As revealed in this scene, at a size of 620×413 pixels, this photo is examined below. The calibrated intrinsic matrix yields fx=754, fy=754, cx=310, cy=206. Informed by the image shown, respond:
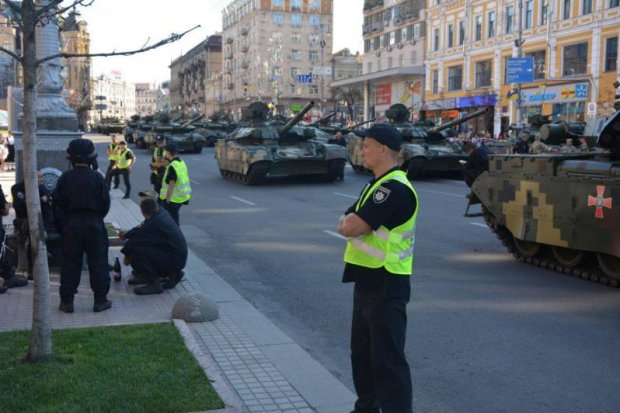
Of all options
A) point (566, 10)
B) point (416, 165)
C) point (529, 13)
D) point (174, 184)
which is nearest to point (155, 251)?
point (174, 184)

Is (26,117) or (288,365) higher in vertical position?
(26,117)

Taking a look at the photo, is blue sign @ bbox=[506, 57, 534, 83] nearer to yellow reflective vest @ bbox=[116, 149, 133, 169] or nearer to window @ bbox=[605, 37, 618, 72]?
window @ bbox=[605, 37, 618, 72]

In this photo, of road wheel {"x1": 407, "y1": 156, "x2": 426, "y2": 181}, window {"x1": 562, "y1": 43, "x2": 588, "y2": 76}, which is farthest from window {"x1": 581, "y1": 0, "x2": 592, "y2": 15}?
road wheel {"x1": 407, "y1": 156, "x2": 426, "y2": 181}

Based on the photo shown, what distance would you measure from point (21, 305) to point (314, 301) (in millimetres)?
3097

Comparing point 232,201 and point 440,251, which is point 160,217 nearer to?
point 440,251

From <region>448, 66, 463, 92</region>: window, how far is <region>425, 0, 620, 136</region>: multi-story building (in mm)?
65

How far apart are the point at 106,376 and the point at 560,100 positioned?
3741cm

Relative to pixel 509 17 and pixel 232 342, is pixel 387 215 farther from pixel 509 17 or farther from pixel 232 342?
pixel 509 17

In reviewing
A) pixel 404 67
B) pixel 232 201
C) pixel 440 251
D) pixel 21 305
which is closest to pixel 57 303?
pixel 21 305

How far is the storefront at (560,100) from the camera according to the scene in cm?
3759

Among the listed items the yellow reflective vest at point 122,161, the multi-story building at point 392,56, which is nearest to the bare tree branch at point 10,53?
the yellow reflective vest at point 122,161

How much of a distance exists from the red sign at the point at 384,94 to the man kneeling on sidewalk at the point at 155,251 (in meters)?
51.7

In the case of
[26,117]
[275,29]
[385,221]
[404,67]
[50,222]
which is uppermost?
[275,29]

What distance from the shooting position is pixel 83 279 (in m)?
9.21
